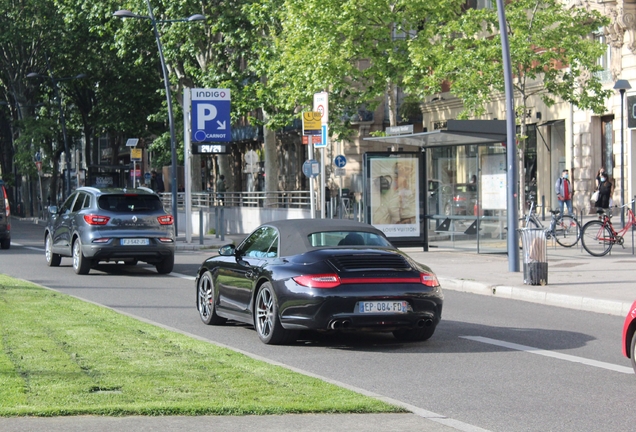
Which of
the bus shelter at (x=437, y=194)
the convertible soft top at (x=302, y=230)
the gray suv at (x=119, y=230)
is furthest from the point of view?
the bus shelter at (x=437, y=194)

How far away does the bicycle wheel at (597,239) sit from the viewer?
2369 cm

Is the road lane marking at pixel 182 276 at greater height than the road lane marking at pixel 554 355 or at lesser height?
lesser

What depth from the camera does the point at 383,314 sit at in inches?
426

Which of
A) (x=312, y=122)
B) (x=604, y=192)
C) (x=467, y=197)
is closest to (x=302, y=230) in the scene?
(x=312, y=122)

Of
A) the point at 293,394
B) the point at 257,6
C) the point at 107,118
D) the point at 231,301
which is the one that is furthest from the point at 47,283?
the point at 107,118

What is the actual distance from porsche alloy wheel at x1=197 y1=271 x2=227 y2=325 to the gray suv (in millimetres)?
7397

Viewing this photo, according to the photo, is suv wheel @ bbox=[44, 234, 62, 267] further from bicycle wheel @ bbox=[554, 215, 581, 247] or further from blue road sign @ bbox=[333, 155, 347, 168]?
blue road sign @ bbox=[333, 155, 347, 168]

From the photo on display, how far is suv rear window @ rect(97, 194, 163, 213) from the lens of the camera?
20938 millimetres

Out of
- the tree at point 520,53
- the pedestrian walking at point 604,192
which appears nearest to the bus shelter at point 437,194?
the tree at point 520,53

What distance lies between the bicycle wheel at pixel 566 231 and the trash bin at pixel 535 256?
801 cm

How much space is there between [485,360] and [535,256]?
285 inches

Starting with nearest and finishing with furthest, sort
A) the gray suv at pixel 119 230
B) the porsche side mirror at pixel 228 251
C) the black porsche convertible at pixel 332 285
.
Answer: the black porsche convertible at pixel 332 285 → the porsche side mirror at pixel 228 251 → the gray suv at pixel 119 230

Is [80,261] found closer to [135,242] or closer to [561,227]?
[135,242]

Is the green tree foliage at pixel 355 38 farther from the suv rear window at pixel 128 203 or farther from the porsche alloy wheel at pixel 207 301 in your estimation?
the porsche alloy wheel at pixel 207 301
